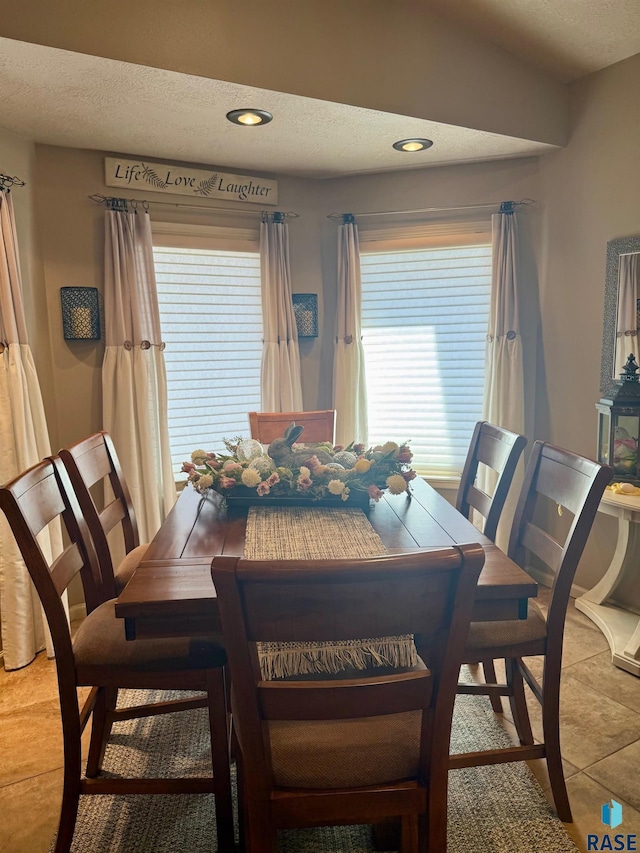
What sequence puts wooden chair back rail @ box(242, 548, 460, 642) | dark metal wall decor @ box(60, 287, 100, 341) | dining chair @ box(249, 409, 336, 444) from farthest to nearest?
1. dark metal wall decor @ box(60, 287, 100, 341)
2. dining chair @ box(249, 409, 336, 444)
3. wooden chair back rail @ box(242, 548, 460, 642)

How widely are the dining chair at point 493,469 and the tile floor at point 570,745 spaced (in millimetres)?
339

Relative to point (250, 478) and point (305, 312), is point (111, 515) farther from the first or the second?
point (305, 312)

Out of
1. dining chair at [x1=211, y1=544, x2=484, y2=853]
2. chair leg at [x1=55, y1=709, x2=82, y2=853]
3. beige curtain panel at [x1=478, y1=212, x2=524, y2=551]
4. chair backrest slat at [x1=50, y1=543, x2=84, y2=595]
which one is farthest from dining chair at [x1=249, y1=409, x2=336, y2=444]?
dining chair at [x1=211, y1=544, x2=484, y2=853]

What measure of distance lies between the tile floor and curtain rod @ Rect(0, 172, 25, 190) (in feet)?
6.92

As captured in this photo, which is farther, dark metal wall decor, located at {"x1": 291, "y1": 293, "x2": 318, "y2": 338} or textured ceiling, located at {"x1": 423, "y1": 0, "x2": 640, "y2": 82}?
dark metal wall decor, located at {"x1": 291, "y1": 293, "x2": 318, "y2": 338}

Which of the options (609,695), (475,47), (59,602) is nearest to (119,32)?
(475,47)

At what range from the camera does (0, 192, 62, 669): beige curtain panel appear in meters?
2.59

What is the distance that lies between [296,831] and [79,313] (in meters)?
2.45

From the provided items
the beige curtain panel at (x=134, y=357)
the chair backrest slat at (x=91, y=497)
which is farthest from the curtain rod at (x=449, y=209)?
the chair backrest slat at (x=91, y=497)

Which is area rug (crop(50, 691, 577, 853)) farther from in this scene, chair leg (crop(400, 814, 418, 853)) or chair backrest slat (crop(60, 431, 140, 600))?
chair backrest slat (crop(60, 431, 140, 600))

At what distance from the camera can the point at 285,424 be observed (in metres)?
2.91

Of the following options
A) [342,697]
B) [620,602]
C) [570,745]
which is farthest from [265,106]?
[620,602]

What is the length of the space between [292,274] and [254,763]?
288 cm

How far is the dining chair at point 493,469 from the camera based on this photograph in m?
2.11
